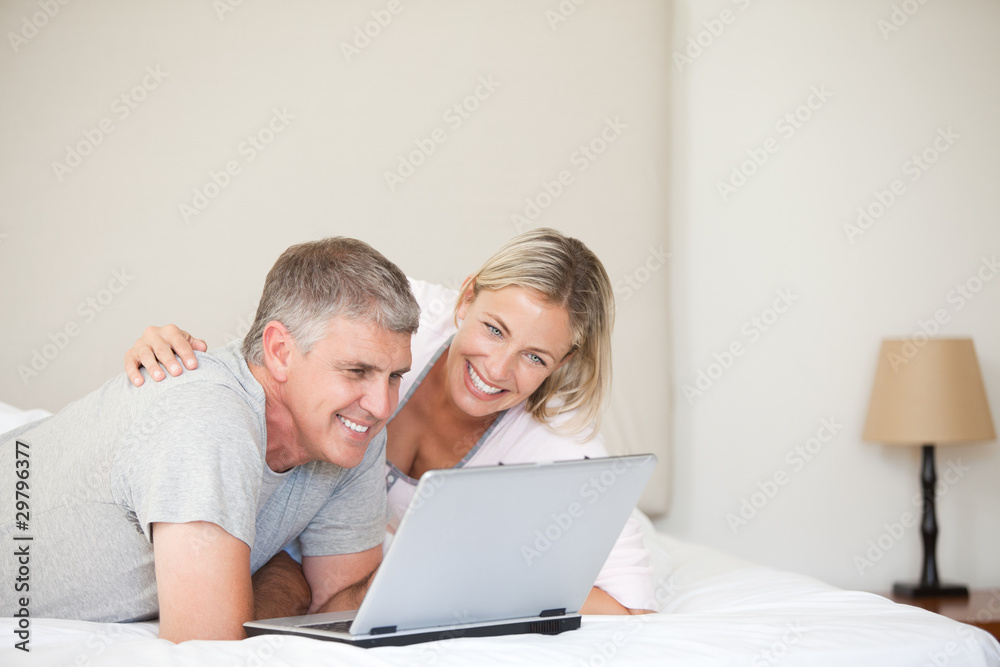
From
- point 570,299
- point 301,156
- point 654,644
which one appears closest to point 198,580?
point 654,644

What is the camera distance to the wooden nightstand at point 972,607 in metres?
2.36

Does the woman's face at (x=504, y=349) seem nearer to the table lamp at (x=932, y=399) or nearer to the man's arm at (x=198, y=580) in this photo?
the man's arm at (x=198, y=580)

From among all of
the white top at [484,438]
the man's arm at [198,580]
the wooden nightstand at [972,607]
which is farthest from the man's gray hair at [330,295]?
the wooden nightstand at [972,607]

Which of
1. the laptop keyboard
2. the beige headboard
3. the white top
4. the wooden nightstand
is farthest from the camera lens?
the wooden nightstand

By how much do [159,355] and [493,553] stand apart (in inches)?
20.5

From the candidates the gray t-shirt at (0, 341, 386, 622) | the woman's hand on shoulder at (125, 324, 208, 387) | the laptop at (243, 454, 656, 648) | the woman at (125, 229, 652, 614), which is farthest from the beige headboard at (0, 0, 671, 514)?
the laptop at (243, 454, 656, 648)

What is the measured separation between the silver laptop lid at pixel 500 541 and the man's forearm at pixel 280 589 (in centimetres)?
39

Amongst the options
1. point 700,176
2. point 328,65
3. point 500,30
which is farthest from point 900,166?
point 328,65

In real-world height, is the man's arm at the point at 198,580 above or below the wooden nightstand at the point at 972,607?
above

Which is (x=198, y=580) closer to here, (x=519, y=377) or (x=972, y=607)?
(x=519, y=377)

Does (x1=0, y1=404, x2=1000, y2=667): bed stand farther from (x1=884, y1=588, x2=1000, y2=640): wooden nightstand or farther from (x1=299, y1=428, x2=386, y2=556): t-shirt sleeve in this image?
(x1=884, y1=588, x2=1000, y2=640): wooden nightstand

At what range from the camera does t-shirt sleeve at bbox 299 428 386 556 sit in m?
1.35

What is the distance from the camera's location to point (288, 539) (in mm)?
1360

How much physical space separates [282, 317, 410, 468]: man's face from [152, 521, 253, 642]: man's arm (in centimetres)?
21
